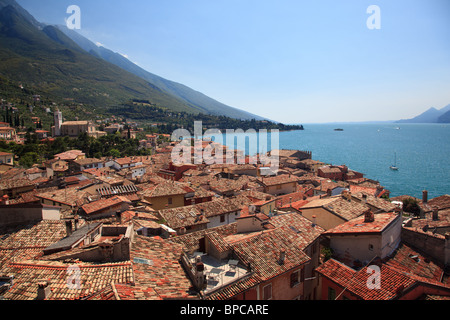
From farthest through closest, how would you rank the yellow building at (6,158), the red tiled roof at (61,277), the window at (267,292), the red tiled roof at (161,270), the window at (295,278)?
the yellow building at (6,158)
the window at (295,278)
the window at (267,292)
the red tiled roof at (161,270)
the red tiled roof at (61,277)

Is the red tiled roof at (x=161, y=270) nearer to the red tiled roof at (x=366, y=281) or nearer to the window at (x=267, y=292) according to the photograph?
the window at (x=267, y=292)

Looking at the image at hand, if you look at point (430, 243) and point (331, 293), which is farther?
point (430, 243)

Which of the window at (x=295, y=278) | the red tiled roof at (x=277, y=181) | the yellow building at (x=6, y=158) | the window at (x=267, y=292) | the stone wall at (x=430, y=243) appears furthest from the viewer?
the yellow building at (x=6, y=158)

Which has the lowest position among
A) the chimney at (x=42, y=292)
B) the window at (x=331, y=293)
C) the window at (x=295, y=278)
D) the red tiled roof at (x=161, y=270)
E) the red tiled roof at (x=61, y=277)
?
the window at (x=331, y=293)

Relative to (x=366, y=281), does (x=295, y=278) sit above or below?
below

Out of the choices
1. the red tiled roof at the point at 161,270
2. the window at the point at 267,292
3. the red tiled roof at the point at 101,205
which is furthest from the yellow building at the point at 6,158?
the window at the point at 267,292

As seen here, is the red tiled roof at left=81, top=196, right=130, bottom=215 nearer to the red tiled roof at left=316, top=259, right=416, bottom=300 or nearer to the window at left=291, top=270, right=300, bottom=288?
the window at left=291, top=270, right=300, bottom=288

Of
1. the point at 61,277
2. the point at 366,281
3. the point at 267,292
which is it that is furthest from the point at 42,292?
the point at 366,281

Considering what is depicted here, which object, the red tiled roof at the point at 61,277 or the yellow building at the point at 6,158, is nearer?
the red tiled roof at the point at 61,277

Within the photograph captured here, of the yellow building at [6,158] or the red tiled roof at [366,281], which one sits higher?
the yellow building at [6,158]

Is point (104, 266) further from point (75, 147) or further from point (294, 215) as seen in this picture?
point (75, 147)

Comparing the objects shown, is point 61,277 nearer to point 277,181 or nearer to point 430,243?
point 430,243
